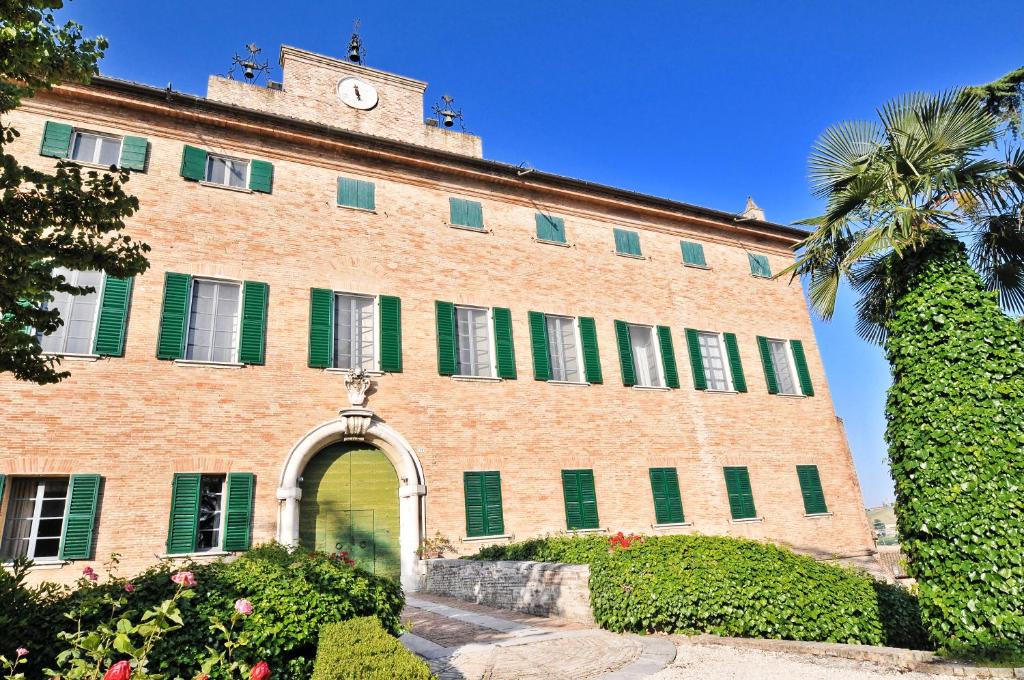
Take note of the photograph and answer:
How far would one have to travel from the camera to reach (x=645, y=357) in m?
16.3

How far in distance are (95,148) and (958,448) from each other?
15.5 m

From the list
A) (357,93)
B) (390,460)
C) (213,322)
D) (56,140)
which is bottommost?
(390,460)

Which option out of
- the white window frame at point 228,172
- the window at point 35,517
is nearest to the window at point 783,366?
the white window frame at point 228,172

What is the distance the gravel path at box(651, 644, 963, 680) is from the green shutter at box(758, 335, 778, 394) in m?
12.3

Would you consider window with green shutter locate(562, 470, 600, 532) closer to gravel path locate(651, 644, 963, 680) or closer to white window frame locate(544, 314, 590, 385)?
white window frame locate(544, 314, 590, 385)

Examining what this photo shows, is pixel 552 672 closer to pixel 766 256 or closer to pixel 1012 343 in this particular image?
pixel 1012 343

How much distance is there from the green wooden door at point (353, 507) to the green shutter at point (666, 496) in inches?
251

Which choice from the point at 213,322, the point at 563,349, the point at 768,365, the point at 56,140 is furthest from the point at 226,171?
the point at 768,365

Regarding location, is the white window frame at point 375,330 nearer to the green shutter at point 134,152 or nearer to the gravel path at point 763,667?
the green shutter at point 134,152

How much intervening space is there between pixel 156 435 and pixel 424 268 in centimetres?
652

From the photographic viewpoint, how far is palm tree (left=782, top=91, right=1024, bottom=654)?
6.04 meters

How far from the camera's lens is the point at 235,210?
12.6 m

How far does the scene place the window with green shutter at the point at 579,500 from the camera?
1335cm

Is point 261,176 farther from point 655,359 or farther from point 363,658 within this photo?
point 363,658
